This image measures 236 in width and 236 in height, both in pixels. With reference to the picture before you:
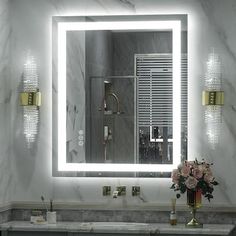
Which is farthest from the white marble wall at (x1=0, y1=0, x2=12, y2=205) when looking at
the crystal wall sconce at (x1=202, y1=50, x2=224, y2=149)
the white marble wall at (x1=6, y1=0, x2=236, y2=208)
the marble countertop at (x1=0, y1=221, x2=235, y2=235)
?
the crystal wall sconce at (x1=202, y1=50, x2=224, y2=149)

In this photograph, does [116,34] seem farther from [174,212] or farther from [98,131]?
[174,212]

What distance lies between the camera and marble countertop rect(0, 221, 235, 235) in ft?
16.9

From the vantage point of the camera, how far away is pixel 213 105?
17.8 feet

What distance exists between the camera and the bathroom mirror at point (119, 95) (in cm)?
552

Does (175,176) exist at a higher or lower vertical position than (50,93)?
lower

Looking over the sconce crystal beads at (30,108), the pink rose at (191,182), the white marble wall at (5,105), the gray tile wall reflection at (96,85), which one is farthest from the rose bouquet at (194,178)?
the white marble wall at (5,105)

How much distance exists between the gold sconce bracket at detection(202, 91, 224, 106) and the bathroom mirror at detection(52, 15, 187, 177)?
0.18 m

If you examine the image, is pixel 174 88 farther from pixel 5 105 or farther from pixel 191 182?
pixel 5 105

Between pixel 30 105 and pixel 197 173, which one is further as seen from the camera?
pixel 30 105

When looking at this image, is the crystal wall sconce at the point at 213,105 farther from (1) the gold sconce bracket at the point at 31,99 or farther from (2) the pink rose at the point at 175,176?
(1) the gold sconce bracket at the point at 31,99

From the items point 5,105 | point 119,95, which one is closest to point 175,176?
point 119,95

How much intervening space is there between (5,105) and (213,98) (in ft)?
5.33

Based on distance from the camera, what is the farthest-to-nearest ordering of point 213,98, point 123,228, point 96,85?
point 96,85 → point 213,98 → point 123,228

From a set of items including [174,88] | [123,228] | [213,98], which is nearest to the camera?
[123,228]
